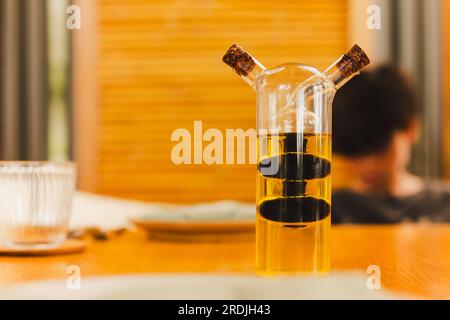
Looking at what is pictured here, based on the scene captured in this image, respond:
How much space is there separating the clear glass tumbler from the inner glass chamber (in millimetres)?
308

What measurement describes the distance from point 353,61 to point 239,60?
106 mm

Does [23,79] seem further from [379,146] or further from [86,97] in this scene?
[379,146]

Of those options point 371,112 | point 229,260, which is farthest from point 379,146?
point 229,260

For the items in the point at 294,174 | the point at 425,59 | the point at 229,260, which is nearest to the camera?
the point at 294,174

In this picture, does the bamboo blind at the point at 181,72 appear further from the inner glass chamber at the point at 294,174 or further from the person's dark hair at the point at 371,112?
the inner glass chamber at the point at 294,174

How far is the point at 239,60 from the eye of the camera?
60 centimetres

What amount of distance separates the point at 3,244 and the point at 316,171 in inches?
16.7

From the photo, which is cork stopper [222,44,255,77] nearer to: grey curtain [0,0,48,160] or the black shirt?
the black shirt

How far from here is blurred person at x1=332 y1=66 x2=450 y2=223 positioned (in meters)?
1.82

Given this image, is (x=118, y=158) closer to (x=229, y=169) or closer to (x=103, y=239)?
(x=229, y=169)

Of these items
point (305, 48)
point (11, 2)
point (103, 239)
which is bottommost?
point (103, 239)

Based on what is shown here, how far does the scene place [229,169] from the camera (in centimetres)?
255

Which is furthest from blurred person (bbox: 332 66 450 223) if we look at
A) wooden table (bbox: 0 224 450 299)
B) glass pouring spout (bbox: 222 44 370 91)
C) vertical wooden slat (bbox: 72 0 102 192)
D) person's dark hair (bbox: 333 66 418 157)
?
glass pouring spout (bbox: 222 44 370 91)

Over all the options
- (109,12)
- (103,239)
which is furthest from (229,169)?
(103,239)
